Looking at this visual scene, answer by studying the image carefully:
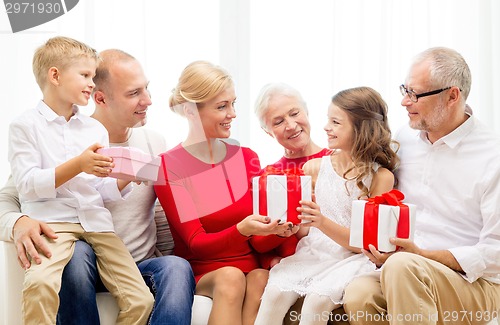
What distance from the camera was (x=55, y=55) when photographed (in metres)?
2.26

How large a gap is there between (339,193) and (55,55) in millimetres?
1121

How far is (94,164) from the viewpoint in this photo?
2.06 metres

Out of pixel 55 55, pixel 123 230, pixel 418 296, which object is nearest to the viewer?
pixel 418 296

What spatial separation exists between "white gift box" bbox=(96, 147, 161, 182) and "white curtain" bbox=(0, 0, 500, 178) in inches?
41.5

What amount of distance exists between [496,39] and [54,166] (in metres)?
2.47

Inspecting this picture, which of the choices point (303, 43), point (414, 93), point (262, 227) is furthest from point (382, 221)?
point (303, 43)

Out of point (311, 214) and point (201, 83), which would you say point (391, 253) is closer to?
point (311, 214)

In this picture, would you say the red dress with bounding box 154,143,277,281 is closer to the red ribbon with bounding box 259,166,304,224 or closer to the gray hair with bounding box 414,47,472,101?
the red ribbon with bounding box 259,166,304,224

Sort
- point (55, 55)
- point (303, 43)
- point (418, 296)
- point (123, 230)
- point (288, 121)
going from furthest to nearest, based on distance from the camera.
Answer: point (303, 43), point (288, 121), point (123, 230), point (55, 55), point (418, 296)

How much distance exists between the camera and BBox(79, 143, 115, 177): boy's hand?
2.06 meters

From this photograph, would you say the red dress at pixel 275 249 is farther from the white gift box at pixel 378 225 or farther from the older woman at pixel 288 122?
the white gift box at pixel 378 225

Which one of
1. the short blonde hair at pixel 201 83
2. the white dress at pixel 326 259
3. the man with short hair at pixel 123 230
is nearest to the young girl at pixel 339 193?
the white dress at pixel 326 259

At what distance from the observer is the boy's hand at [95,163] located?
2059mm

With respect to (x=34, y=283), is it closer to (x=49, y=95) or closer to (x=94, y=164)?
(x=94, y=164)
